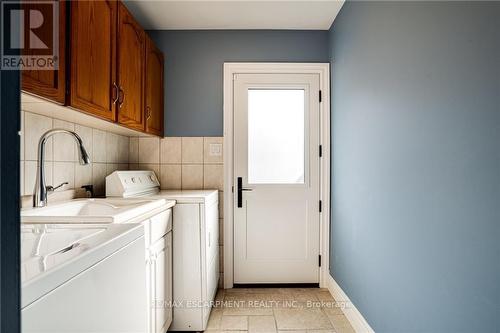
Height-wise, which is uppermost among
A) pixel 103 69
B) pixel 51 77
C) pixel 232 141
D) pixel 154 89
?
pixel 154 89

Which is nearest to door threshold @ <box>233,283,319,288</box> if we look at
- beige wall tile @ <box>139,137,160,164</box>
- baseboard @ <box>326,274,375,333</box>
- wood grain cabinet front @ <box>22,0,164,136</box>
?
baseboard @ <box>326,274,375,333</box>

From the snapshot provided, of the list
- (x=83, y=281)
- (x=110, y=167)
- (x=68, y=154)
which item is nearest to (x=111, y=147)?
(x=110, y=167)

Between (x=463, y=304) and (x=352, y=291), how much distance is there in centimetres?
120

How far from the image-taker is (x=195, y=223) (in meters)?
2.07

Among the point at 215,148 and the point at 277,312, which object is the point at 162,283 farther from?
the point at 215,148

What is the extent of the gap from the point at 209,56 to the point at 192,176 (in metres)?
1.13

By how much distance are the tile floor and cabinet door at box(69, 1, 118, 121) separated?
1.66m

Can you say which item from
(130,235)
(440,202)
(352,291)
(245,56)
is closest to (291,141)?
(245,56)

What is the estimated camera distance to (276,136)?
2.94 m

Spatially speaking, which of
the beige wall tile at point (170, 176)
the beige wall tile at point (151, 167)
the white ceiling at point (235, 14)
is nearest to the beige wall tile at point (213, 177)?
the beige wall tile at point (170, 176)

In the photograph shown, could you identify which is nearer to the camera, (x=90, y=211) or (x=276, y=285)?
(x=90, y=211)

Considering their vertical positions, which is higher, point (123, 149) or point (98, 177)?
point (123, 149)

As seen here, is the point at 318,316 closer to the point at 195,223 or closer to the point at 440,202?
the point at 195,223

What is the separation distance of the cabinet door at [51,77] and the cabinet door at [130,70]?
564mm
